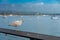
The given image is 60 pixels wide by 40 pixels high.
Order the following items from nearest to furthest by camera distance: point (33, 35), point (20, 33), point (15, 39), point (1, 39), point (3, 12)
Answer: point (33, 35) → point (20, 33) → point (1, 39) → point (15, 39) → point (3, 12)

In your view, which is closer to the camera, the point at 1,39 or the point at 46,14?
the point at 1,39

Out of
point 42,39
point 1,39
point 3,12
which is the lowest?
point 42,39

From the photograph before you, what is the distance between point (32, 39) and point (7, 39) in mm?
7201

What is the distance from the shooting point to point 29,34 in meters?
3.22

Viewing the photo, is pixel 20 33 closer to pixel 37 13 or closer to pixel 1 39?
pixel 1 39

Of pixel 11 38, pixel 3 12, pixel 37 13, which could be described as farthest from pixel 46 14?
pixel 11 38

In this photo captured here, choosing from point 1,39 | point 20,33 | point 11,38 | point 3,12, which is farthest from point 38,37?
point 3,12

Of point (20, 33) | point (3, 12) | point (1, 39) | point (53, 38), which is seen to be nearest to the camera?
point (53, 38)

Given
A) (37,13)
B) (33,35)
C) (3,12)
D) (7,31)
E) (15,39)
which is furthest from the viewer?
(37,13)

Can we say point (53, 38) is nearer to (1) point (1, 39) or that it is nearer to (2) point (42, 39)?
(2) point (42, 39)

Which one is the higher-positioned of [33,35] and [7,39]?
[7,39]

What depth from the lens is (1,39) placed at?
9.58m

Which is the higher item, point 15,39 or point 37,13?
point 37,13

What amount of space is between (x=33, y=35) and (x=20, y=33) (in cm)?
33
